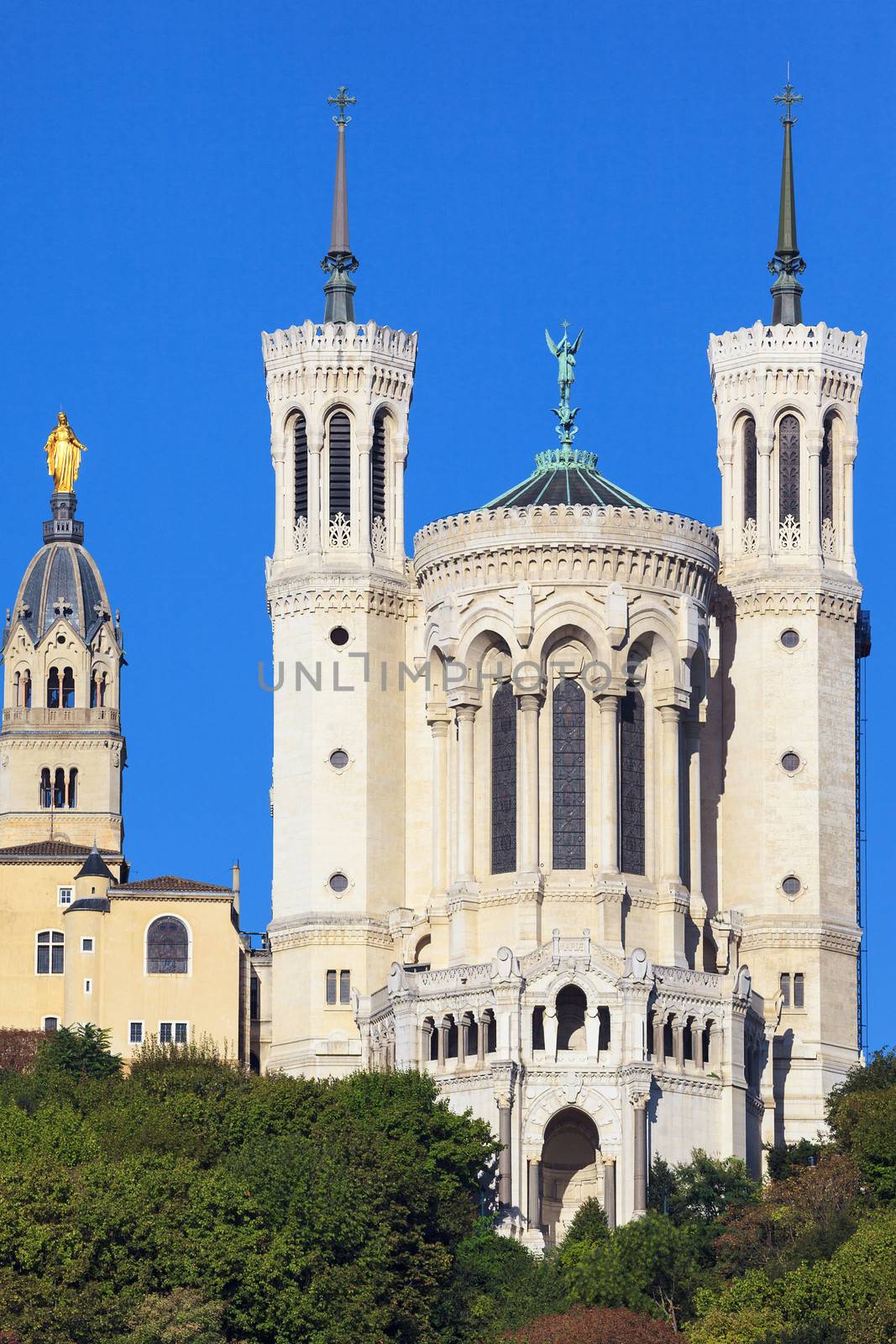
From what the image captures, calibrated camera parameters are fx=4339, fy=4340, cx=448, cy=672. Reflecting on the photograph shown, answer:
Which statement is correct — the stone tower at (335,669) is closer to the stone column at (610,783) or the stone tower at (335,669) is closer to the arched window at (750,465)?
the stone column at (610,783)

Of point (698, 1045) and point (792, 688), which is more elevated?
point (792, 688)

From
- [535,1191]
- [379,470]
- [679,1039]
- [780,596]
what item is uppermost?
[379,470]

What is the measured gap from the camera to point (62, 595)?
540ft

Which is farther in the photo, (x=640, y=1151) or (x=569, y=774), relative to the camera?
(x=569, y=774)

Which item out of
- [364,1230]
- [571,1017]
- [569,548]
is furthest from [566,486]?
[364,1230]

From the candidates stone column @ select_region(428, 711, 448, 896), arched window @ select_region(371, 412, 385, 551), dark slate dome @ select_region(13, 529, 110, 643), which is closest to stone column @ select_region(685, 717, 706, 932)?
stone column @ select_region(428, 711, 448, 896)

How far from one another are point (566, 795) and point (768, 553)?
12641 mm

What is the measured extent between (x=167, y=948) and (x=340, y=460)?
52.6ft

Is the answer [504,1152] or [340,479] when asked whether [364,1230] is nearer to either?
[504,1152]

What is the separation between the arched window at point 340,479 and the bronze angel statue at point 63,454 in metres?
35.3

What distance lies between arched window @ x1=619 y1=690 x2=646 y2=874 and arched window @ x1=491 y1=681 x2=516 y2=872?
3166mm

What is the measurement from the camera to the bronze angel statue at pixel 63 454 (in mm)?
168250

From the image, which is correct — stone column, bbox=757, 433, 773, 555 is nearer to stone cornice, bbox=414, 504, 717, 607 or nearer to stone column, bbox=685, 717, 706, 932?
stone cornice, bbox=414, 504, 717, 607

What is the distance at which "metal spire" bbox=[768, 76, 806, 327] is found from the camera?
452ft
